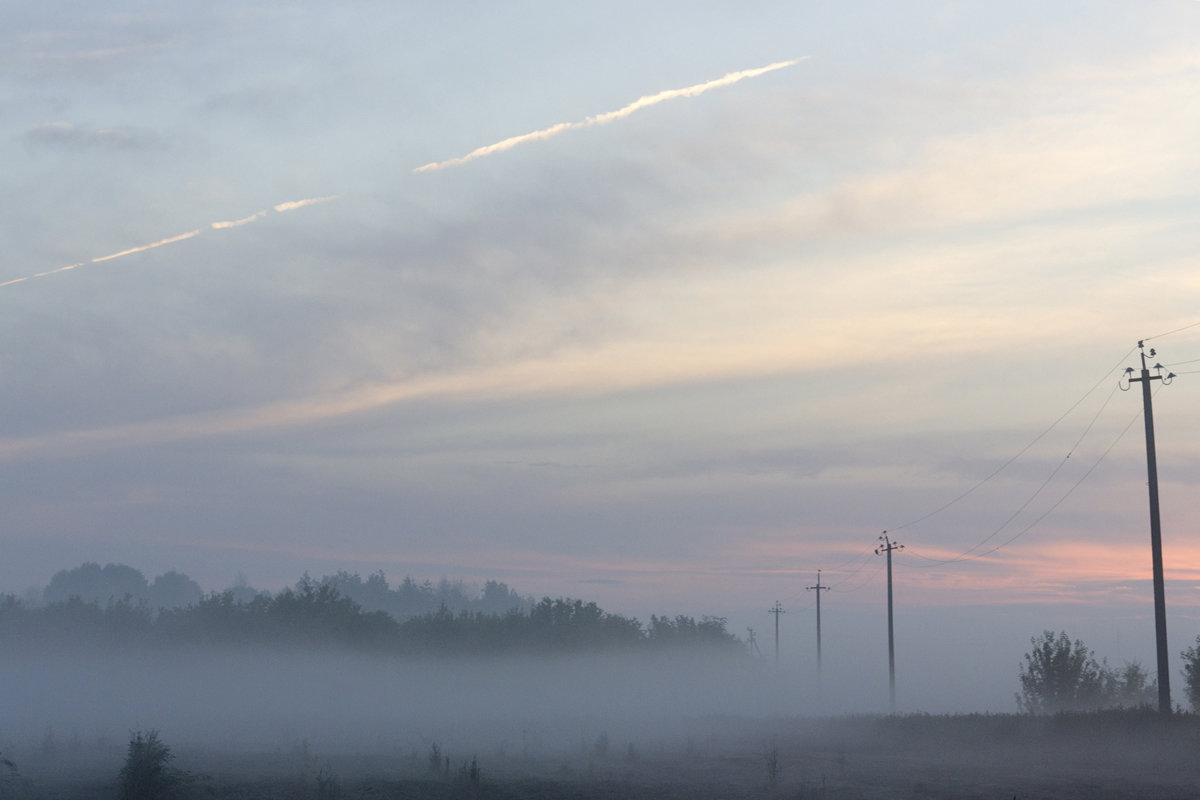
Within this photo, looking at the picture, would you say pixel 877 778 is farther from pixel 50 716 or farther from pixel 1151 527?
pixel 50 716

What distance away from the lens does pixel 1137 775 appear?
34.0m

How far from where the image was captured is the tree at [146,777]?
3353 cm

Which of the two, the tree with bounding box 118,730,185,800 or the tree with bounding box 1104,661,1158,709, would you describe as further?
the tree with bounding box 1104,661,1158,709

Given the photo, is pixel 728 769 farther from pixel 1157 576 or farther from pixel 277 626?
pixel 277 626

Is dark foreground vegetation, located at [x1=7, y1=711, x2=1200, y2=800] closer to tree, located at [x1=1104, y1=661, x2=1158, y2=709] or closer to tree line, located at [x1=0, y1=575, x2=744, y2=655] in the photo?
tree, located at [x1=1104, y1=661, x2=1158, y2=709]

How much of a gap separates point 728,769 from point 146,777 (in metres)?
22.0

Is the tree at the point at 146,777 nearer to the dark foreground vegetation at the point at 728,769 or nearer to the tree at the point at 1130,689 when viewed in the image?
the dark foreground vegetation at the point at 728,769

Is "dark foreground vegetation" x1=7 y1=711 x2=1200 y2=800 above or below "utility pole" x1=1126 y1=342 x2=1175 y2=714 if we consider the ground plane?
below

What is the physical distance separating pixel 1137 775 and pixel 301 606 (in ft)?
355

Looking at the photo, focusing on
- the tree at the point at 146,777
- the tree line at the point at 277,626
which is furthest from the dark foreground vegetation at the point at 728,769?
the tree line at the point at 277,626

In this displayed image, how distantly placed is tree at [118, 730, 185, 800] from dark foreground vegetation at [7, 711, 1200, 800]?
49mm

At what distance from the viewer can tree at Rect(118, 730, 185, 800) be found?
3353 centimetres

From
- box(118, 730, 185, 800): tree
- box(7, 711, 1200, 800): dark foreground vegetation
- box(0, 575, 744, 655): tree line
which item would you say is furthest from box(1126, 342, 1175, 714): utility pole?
box(0, 575, 744, 655): tree line

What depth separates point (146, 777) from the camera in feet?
112
